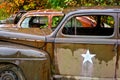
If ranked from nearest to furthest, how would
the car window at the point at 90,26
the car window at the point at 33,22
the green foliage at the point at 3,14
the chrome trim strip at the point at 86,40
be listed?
the chrome trim strip at the point at 86,40 < the car window at the point at 90,26 < the car window at the point at 33,22 < the green foliage at the point at 3,14

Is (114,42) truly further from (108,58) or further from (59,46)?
(59,46)

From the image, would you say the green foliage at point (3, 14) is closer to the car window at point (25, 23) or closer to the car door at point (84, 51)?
the car window at point (25, 23)

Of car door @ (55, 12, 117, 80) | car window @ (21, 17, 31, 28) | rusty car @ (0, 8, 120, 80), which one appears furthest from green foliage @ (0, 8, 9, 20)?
car door @ (55, 12, 117, 80)

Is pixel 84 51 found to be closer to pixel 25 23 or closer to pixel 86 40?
pixel 86 40

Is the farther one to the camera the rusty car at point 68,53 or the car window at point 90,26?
the car window at point 90,26

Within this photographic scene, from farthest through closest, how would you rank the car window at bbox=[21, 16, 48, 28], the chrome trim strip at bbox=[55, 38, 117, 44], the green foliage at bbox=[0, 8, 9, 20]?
the green foliage at bbox=[0, 8, 9, 20], the car window at bbox=[21, 16, 48, 28], the chrome trim strip at bbox=[55, 38, 117, 44]

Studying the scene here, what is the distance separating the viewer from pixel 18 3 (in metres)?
15.2

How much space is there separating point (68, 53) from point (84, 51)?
11.6 inches

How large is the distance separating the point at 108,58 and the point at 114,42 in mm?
306

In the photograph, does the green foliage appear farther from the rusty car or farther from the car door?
the car door

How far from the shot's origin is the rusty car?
6.30 m

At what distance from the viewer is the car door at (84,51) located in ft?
20.6

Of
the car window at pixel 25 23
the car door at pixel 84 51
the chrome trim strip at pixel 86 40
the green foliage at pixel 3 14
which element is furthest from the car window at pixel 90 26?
the green foliage at pixel 3 14

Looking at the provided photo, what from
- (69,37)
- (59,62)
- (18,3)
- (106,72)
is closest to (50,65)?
(59,62)
